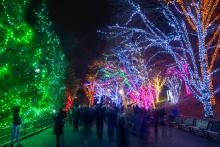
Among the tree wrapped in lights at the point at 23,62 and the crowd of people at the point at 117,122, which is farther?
the tree wrapped in lights at the point at 23,62

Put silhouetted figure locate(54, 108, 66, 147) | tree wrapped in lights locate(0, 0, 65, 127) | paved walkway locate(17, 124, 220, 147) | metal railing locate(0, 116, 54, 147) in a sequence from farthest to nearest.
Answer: tree wrapped in lights locate(0, 0, 65, 127) → metal railing locate(0, 116, 54, 147) → silhouetted figure locate(54, 108, 66, 147) → paved walkway locate(17, 124, 220, 147)

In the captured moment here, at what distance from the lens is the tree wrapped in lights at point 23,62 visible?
20.1m

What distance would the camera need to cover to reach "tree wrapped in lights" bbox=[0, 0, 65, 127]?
20078 millimetres

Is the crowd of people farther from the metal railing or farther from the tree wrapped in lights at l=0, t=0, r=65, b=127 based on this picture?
the tree wrapped in lights at l=0, t=0, r=65, b=127

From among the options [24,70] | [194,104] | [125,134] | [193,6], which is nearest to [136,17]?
[193,6]

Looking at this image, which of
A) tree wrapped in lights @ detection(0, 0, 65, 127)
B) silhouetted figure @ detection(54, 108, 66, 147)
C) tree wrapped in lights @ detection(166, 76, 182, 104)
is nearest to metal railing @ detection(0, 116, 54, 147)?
tree wrapped in lights @ detection(0, 0, 65, 127)

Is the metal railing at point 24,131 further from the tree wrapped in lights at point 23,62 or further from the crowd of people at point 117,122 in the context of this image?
the crowd of people at point 117,122

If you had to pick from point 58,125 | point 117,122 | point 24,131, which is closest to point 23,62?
point 24,131

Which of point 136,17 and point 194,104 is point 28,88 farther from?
point 194,104

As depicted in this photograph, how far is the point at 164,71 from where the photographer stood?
47.0m

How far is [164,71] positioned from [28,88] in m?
26.4

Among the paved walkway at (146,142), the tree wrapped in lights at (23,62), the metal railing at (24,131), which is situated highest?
the tree wrapped in lights at (23,62)

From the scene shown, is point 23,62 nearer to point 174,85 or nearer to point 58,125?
point 58,125

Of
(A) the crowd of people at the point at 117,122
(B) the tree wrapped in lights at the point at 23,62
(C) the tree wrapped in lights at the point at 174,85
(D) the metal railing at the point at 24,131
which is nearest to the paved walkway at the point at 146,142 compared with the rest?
(A) the crowd of people at the point at 117,122
